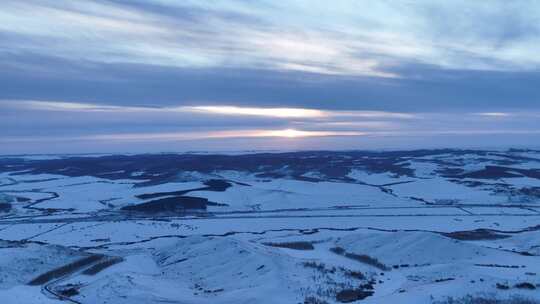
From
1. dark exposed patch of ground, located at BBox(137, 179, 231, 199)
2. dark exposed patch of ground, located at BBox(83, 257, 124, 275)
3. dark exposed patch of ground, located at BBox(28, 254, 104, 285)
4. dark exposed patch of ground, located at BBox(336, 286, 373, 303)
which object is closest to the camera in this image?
dark exposed patch of ground, located at BBox(336, 286, 373, 303)

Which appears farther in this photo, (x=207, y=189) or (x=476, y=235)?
(x=207, y=189)

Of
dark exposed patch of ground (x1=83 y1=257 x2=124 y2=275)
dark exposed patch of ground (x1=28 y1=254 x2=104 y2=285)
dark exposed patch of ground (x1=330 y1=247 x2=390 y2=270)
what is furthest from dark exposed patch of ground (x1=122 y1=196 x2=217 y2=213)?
dark exposed patch of ground (x1=330 y1=247 x2=390 y2=270)

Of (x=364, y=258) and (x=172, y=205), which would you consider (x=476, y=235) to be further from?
(x=172, y=205)

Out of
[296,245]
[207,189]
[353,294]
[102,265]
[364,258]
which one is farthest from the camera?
[207,189]

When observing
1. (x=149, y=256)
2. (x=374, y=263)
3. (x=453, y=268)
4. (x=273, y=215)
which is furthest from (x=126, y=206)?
(x=453, y=268)

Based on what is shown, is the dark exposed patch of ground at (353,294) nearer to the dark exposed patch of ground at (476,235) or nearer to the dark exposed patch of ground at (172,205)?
the dark exposed patch of ground at (476,235)

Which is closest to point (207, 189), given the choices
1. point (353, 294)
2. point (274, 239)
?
point (274, 239)

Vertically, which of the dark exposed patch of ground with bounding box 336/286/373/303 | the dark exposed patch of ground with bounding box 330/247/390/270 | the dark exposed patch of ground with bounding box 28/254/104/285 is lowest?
the dark exposed patch of ground with bounding box 28/254/104/285

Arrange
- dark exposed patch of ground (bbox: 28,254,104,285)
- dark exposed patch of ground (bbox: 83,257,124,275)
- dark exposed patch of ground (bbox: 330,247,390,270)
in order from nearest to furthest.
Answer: dark exposed patch of ground (bbox: 28,254,104,285)
dark exposed patch of ground (bbox: 83,257,124,275)
dark exposed patch of ground (bbox: 330,247,390,270)

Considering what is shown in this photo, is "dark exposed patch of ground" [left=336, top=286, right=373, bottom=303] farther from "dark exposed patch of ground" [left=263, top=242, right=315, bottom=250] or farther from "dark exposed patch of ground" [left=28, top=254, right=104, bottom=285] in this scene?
"dark exposed patch of ground" [left=28, top=254, right=104, bottom=285]
